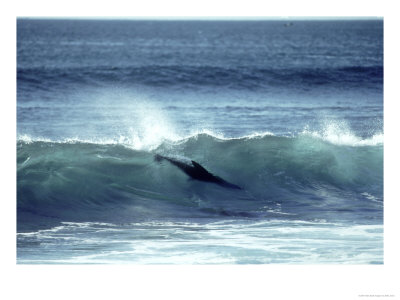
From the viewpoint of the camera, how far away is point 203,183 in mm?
8930

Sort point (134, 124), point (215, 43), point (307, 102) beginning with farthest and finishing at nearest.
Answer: point (215, 43) → point (307, 102) → point (134, 124)

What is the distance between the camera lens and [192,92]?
1803 cm

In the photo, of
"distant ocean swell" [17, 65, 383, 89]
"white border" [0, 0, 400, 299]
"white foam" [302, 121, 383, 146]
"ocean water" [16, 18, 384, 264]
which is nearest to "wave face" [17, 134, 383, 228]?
"ocean water" [16, 18, 384, 264]

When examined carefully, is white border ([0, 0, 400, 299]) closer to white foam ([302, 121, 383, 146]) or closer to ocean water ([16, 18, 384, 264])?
ocean water ([16, 18, 384, 264])

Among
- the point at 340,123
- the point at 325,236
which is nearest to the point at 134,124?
the point at 340,123

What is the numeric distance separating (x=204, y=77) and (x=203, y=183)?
1272 cm

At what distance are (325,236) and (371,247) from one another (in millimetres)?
525

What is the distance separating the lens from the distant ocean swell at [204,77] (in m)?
19.3
